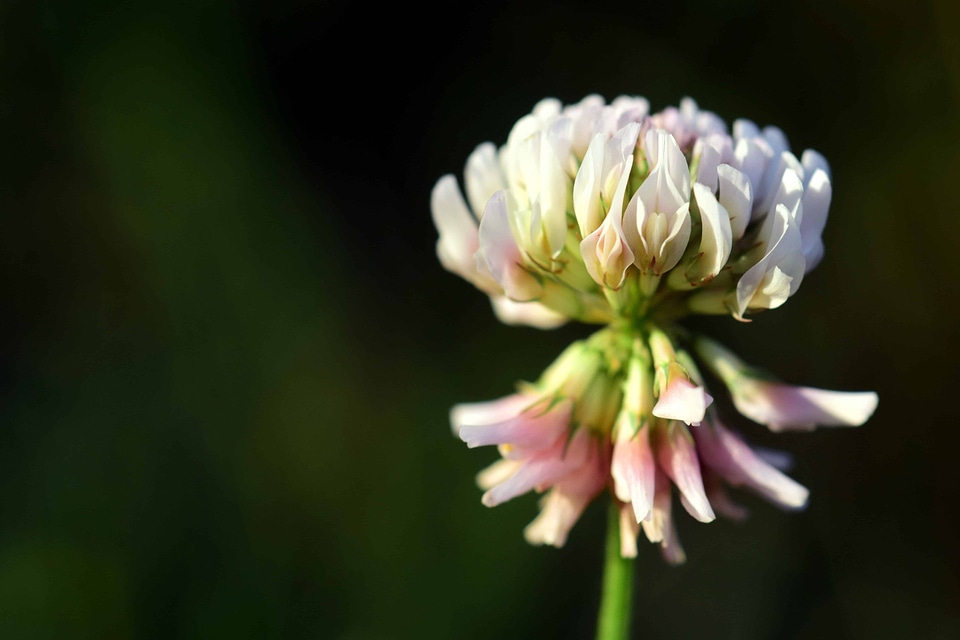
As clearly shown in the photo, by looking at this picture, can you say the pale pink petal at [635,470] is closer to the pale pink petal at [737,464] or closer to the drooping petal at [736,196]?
the pale pink petal at [737,464]

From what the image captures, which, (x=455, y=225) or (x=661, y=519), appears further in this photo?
(x=455, y=225)

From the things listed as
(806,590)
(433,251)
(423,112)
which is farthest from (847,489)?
(423,112)

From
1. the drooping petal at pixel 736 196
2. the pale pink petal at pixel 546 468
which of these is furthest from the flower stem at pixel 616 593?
the drooping petal at pixel 736 196

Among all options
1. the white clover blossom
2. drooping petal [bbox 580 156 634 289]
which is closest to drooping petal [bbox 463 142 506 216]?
the white clover blossom

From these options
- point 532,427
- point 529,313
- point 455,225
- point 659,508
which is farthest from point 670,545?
point 455,225

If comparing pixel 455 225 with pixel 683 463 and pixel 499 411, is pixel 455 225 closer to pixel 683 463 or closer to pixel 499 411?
pixel 499 411

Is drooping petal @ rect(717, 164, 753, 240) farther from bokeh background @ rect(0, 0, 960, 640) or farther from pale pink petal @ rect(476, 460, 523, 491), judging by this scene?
bokeh background @ rect(0, 0, 960, 640)

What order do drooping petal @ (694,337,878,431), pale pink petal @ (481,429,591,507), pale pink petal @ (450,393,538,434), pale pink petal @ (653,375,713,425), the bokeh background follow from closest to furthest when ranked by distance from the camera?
pale pink petal @ (653,375,713,425) < pale pink petal @ (481,429,591,507) < drooping petal @ (694,337,878,431) < pale pink petal @ (450,393,538,434) < the bokeh background

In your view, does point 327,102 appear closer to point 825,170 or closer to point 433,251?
point 433,251

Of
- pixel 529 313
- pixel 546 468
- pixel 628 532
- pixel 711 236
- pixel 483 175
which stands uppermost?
pixel 483 175
